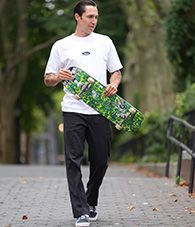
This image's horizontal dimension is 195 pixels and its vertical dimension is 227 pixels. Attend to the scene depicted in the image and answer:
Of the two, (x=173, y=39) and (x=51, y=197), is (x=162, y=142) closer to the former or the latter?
(x=173, y=39)

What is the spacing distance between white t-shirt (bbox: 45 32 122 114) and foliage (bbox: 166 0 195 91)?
9173 mm

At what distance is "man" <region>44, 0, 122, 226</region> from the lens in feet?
24.3

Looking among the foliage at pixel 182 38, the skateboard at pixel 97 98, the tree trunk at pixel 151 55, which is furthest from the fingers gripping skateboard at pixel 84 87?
the tree trunk at pixel 151 55

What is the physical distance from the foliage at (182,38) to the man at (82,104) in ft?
30.2

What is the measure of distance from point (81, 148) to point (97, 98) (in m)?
0.46

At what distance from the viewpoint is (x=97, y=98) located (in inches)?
293

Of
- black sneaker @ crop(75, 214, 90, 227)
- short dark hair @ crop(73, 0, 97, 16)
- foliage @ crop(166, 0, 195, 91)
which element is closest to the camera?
black sneaker @ crop(75, 214, 90, 227)

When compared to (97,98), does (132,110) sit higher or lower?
lower

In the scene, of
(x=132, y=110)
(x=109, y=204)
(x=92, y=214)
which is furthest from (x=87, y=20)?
(x=109, y=204)

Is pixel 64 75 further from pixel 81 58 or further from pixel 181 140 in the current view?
pixel 181 140

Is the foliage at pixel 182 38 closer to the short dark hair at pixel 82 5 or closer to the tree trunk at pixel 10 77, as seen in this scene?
the short dark hair at pixel 82 5

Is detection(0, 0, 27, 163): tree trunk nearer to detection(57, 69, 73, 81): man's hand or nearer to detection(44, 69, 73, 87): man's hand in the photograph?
detection(44, 69, 73, 87): man's hand

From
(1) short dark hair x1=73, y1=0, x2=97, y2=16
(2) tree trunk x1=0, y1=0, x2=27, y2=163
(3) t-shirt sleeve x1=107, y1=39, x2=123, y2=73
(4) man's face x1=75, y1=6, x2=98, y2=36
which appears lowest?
(2) tree trunk x1=0, y1=0, x2=27, y2=163

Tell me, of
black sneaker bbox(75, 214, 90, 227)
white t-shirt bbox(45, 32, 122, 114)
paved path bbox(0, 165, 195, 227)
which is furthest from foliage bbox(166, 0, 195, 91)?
black sneaker bbox(75, 214, 90, 227)
